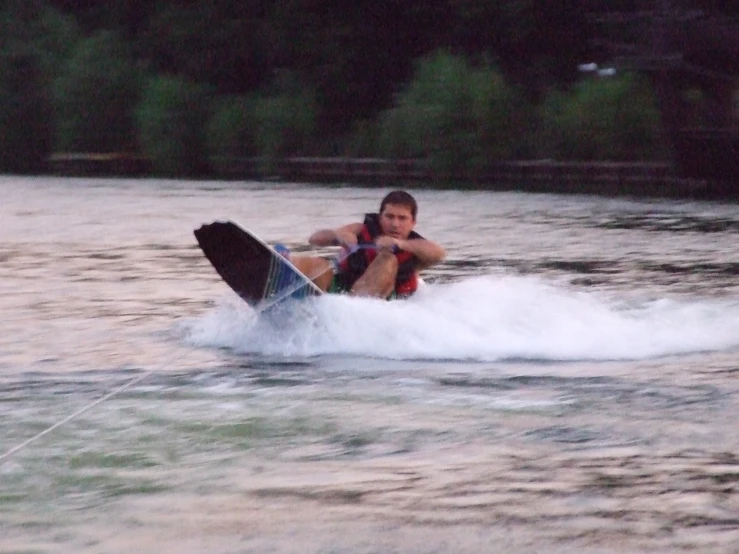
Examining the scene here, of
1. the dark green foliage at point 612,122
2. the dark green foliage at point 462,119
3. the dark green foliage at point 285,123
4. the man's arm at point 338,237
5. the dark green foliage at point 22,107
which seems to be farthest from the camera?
the dark green foliage at point 22,107

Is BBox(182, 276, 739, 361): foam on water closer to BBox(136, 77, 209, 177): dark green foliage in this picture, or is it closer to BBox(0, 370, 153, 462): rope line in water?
BBox(0, 370, 153, 462): rope line in water

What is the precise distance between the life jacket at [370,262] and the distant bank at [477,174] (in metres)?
17.2

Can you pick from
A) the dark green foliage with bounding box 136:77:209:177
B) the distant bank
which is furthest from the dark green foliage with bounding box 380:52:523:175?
the dark green foliage with bounding box 136:77:209:177

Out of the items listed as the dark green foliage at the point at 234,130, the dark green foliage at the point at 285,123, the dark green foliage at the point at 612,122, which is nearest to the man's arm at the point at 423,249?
the dark green foliage at the point at 612,122

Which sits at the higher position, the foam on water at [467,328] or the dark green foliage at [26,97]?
the dark green foliage at [26,97]

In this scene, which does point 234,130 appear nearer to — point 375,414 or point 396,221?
point 396,221

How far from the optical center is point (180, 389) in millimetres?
8055

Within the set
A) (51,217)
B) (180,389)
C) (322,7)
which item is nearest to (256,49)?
(322,7)

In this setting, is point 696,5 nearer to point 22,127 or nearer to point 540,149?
point 540,149

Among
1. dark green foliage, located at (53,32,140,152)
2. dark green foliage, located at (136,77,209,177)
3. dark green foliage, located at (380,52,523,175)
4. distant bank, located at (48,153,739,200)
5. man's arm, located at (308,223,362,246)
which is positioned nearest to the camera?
man's arm, located at (308,223,362,246)

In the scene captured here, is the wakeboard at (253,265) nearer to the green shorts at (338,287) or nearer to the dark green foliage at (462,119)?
the green shorts at (338,287)

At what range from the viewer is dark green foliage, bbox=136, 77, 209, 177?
36875 mm

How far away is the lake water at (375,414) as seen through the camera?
5.46 meters

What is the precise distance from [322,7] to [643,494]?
1262 inches
